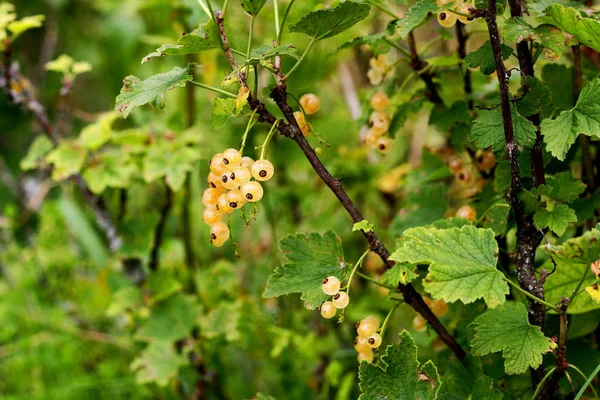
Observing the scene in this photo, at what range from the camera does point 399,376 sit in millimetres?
684

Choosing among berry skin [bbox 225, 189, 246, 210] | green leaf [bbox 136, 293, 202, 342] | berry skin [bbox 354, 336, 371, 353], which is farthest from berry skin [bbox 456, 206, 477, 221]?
green leaf [bbox 136, 293, 202, 342]

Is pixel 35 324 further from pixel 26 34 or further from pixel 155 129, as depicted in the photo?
pixel 26 34

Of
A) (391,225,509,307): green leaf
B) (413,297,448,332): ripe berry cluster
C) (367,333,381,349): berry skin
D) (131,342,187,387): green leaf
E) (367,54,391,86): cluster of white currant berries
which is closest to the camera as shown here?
(391,225,509,307): green leaf

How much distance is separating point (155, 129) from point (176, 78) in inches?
26.8

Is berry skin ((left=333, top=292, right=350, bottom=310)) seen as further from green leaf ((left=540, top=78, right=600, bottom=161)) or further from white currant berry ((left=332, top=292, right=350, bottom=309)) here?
green leaf ((left=540, top=78, right=600, bottom=161))

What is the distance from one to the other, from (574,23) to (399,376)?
0.43 metres

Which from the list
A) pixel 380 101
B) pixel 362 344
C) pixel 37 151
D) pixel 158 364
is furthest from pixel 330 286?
pixel 37 151

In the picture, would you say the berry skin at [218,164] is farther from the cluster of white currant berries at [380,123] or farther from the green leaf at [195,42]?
the cluster of white currant berries at [380,123]

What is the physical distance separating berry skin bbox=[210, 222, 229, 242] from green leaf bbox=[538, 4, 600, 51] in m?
0.44

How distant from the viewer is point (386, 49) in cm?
90

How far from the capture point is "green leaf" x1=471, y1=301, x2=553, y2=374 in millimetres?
627

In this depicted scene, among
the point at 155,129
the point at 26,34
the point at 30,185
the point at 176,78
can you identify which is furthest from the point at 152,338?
the point at 26,34

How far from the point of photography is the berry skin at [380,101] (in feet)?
2.98

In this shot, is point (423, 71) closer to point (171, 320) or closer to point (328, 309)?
point (328, 309)
